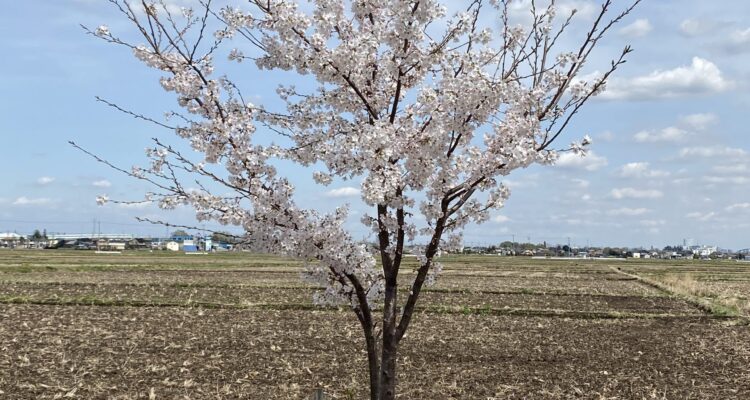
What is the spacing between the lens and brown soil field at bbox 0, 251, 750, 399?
1296 centimetres

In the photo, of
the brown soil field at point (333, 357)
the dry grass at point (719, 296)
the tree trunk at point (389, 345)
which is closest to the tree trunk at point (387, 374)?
the tree trunk at point (389, 345)

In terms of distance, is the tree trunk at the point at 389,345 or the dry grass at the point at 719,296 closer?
the tree trunk at the point at 389,345

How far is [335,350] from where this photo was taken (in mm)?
16766

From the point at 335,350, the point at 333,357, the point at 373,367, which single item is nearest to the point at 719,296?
the point at 335,350

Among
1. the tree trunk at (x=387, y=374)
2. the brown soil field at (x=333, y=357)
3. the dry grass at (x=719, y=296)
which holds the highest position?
the tree trunk at (x=387, y=374)

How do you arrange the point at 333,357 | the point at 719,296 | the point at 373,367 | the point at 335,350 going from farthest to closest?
the point at 719,296
the point at 335,350
the point at 333,357
the point at 373,367

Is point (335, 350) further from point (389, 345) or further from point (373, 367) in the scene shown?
point (389, 345)

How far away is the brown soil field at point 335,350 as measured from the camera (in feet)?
42.5

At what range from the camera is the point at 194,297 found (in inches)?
1166

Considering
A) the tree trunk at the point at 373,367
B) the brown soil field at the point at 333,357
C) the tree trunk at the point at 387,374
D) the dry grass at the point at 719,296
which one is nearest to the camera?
the tree trunk at the point at 387,374

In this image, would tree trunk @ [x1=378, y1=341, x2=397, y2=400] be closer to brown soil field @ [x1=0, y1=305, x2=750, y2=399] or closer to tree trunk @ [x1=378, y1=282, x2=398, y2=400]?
tree trunk @ [x1=378, y1=282, x2=398, y2=400]

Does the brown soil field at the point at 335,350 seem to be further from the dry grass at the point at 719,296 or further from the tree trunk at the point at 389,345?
the tree trunk at the point at 389,345

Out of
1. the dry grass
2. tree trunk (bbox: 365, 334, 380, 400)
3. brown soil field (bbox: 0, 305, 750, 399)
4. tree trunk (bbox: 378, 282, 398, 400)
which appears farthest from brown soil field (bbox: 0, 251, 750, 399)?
tree trunk (bbox: 378, 282, 398, 400)

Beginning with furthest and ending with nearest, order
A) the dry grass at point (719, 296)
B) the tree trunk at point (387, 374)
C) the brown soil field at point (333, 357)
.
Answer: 1. the dry grass at point (719, 296)
2. the brown soil field at point (333, 357)
3. the tree trunk at point (387, 374)
